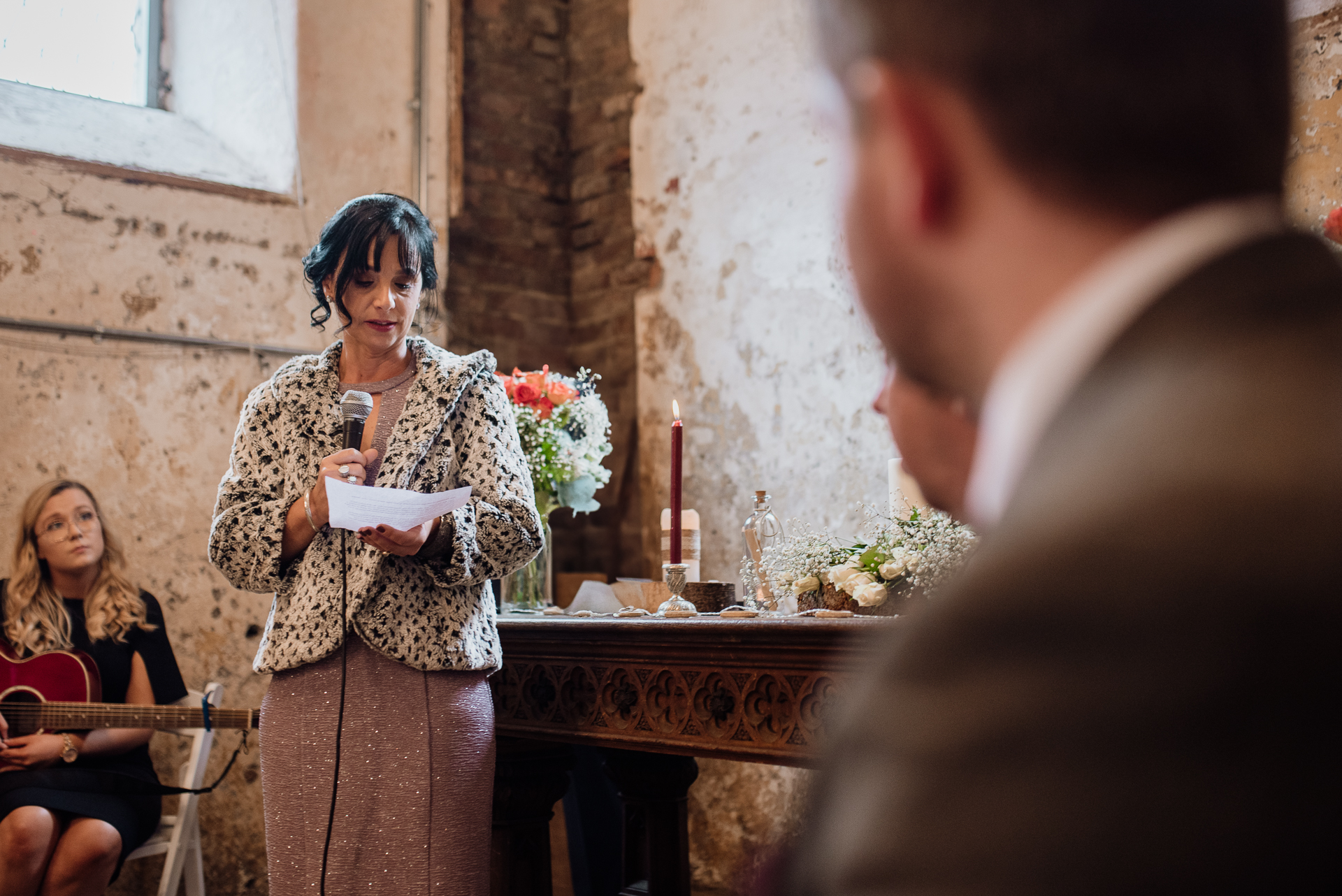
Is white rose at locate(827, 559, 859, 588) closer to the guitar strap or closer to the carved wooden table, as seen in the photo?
the carved wooden table

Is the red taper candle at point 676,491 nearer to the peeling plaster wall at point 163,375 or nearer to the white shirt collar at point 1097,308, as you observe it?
the white shirt collar at point 1097,308

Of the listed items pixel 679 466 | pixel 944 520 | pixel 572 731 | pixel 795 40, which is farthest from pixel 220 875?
pixel 795 40

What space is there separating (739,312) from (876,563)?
6.93 ft

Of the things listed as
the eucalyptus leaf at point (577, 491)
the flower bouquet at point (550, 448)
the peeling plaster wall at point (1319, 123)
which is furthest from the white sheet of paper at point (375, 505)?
the peeling plaster wall at point (1319, 123)

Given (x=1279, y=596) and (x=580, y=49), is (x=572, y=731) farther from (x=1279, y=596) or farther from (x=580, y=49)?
(x=580, y=49)

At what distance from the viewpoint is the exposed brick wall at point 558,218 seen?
173 inches

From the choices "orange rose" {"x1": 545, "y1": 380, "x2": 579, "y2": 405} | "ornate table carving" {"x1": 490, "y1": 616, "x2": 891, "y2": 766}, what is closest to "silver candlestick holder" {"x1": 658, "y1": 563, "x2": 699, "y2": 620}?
"ornate table carving" {"x1": 490, "y1": 616, "x2": 891, "y2": 766}

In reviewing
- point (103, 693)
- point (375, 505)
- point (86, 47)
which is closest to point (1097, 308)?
point (375, 505)

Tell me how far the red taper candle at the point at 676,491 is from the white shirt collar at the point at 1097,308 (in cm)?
171

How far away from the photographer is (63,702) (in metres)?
2.93

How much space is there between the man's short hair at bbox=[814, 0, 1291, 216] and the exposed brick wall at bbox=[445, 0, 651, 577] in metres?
3.98

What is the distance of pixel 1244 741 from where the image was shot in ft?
0.91

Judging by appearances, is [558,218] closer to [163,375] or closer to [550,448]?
[163,375]

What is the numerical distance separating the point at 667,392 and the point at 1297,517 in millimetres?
3950
